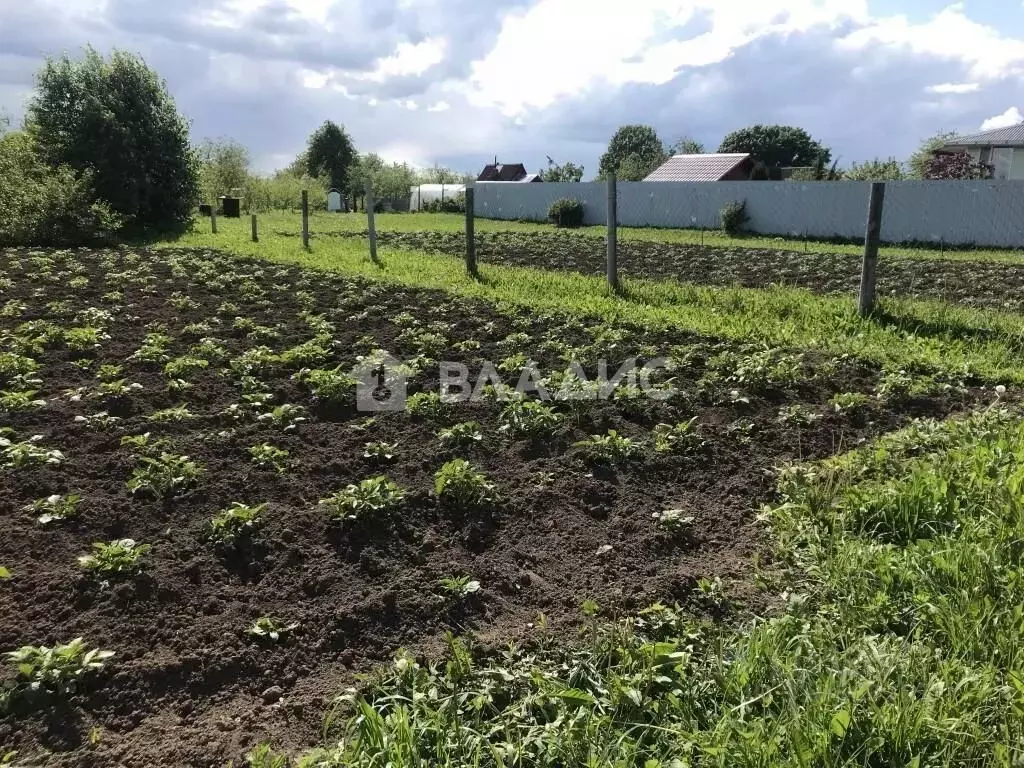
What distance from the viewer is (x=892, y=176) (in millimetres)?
32438

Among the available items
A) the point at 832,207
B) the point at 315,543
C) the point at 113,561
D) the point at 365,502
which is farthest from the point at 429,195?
the point at 113,561

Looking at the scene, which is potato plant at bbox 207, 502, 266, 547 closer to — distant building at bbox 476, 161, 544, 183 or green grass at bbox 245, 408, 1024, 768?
green grass at bbox 245, 408, 1024, 768

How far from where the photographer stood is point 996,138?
3198 cm

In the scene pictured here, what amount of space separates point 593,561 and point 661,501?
0.72 meters

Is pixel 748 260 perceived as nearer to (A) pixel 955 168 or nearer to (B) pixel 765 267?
(B) pixel 765 267

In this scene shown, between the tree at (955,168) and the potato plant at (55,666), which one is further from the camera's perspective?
the tree at (955,168)

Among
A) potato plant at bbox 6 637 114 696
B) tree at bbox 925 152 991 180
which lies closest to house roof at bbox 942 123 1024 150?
tree at bbox 925 152 991 180

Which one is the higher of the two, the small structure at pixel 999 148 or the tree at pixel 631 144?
the tree at pixel 631 144

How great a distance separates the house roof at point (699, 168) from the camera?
3172cm

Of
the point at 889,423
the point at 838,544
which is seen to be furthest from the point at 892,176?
the point at 838,544

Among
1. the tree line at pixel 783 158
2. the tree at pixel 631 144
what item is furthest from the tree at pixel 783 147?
the tree at pixel 631 144

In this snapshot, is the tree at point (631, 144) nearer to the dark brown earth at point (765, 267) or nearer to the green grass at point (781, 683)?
the dark brown earth at point (765, 267)

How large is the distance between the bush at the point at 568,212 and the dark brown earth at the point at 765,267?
8766 mm

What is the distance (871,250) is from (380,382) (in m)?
5.19
